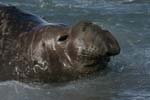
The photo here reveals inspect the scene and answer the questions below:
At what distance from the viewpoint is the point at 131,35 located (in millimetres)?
11172

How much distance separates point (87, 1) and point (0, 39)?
720 centimetres

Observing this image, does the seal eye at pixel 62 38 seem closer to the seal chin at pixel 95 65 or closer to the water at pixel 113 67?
the seal chin at pixel 95 65

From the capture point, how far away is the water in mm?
7750

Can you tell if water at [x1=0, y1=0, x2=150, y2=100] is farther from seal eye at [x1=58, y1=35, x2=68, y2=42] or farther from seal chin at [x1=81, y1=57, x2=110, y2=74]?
seal eye at [x1=58, y1=35, x2=68, y2=42]

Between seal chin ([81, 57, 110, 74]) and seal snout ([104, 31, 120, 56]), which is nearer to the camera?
seal snout ([104, 31, 120, 56])

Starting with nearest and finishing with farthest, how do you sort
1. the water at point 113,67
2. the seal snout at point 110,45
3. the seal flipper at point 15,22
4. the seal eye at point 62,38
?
the seal snout at point 110,45 → the water at point 113,67 → the seal eye at point 62,38 → the seal flipper at point 15,22

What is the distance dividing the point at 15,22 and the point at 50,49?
108 centimetres

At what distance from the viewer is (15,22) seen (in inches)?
355

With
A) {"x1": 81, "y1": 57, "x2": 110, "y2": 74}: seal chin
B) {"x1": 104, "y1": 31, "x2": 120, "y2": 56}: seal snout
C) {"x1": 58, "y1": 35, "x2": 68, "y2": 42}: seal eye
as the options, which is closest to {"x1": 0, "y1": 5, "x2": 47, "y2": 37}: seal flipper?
{"x1": 58, "y1": 35, "x2": 68, "y2": 42}: seal eye

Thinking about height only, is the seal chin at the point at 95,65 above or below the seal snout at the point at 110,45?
below

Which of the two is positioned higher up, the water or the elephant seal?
the elephant seal

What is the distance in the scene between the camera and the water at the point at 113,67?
25.4 feet

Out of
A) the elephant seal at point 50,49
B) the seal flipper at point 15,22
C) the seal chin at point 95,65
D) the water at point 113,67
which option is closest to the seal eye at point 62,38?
the elephant seal at point 50,49

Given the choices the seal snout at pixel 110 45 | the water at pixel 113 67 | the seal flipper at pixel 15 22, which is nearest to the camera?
the seal snout at pixel 110 45
